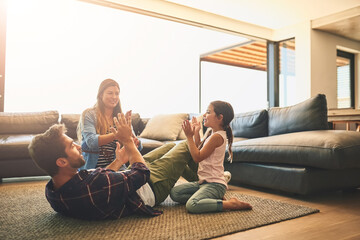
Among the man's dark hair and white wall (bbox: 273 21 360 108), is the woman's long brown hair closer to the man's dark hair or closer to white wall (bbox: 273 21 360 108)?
the man's dark hair

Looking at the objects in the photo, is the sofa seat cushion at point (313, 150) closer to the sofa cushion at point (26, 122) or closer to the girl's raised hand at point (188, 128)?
the girl's raised hand at point (188, 128)

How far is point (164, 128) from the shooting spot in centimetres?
422

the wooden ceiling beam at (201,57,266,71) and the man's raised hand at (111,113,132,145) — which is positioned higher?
the wooden ceiling beam at (201,57,266,71)

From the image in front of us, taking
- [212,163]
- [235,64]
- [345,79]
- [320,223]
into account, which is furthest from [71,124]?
[345,79]

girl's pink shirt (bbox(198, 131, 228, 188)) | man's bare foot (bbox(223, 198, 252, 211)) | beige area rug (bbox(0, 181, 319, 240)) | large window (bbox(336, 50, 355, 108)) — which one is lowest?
beige area rug (bbox(0, 181, 319, 240))

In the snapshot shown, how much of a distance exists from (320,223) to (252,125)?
1849 millimetres

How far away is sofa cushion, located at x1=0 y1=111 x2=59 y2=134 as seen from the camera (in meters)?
3.73

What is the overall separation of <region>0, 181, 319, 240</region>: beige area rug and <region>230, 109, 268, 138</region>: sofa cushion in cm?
133

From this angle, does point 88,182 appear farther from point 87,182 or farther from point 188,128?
point 188,128

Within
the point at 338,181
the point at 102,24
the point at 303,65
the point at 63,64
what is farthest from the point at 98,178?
the point at 303,65

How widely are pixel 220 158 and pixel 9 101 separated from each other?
3664mm

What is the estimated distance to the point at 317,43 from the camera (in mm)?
6055

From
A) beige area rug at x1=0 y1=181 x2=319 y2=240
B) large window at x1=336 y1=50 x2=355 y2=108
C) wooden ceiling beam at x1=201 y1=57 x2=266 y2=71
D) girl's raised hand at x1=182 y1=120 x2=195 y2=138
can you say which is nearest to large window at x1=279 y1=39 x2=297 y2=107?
large window at x1=336 y1=50 x2=355 y2=108

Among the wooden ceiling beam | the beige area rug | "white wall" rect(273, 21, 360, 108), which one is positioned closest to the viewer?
the beige area rug
